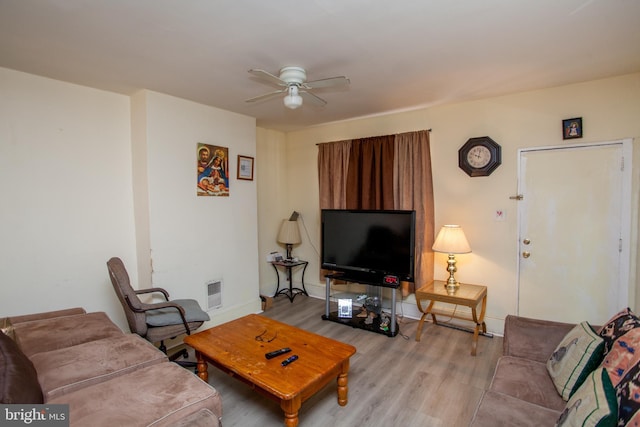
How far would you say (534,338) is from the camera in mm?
2041

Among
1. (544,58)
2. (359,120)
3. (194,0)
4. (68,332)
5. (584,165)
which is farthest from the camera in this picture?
(359,120)

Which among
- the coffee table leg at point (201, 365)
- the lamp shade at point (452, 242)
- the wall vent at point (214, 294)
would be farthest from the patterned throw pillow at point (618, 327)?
the wall vent at point (214, 294)

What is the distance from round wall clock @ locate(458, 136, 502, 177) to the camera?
10.7ft

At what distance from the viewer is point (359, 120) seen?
416 centimetres

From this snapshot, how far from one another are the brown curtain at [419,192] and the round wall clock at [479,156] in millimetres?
380

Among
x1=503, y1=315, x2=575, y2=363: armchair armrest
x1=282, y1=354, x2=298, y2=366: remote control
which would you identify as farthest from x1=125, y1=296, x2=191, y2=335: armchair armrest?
x1=503, y1=315, x2=575, y2=363: armchair armrest

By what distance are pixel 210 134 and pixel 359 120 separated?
1900 mm

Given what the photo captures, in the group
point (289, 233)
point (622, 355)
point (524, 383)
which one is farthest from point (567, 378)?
point (289, 233)

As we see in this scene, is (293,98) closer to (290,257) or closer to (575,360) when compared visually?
(575,360)

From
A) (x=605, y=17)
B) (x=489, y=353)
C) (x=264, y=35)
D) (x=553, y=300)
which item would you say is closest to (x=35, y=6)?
(x=264, y=35)

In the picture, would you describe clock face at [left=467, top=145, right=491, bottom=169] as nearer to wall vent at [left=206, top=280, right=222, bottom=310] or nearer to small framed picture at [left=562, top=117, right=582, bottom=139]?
small framed picture at [left=562, top=117, right=582, bottom=139]

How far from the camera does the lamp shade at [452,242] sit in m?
3.17

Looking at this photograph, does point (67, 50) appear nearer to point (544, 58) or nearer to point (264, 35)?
point (264, 35)

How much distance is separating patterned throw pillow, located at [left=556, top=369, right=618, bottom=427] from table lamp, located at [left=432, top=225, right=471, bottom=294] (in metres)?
1.99
